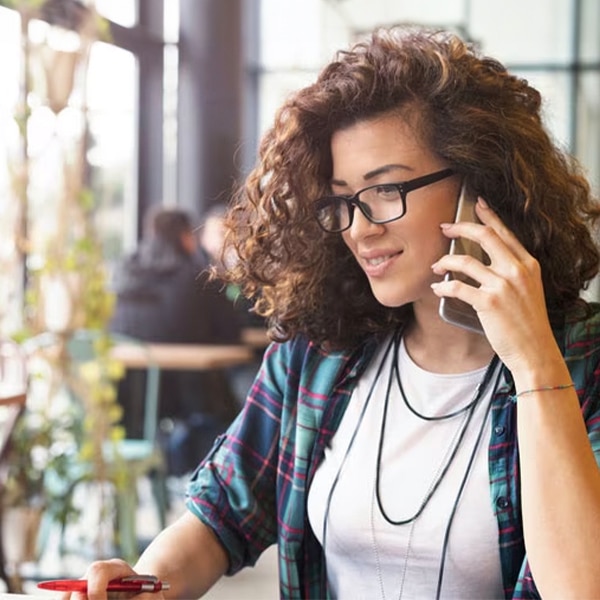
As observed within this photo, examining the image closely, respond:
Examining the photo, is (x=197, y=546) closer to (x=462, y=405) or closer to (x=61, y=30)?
(x=462, y=405)

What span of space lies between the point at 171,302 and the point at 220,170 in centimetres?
244

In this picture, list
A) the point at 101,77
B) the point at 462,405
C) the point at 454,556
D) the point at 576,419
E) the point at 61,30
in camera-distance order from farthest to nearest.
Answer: the point at 101,77 → the point at 61,30 → the point at 462,405 → the point at 454,556 → the point at 576,419

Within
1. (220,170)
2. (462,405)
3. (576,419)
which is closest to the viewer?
(576,419)

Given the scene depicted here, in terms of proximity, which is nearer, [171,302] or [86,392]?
[86,392]

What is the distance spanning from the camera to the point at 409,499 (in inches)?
59.6

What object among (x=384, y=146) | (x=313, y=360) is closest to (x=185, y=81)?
(x=313, y=360)

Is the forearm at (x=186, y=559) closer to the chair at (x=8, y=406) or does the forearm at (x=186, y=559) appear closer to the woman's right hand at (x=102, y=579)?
the woman's right hand at (x=102, y=579)

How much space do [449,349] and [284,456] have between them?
28 cm

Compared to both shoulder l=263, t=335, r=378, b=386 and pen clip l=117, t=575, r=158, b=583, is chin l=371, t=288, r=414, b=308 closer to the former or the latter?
shoulder l=263, t=335, r=378, b=386

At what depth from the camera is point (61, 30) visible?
201 inches

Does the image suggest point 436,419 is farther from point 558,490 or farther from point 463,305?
point 558,490

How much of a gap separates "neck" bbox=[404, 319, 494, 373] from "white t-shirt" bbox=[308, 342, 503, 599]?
0.05ft

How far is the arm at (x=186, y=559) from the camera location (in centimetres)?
147

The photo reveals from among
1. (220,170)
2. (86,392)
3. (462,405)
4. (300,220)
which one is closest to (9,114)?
(86,392)
